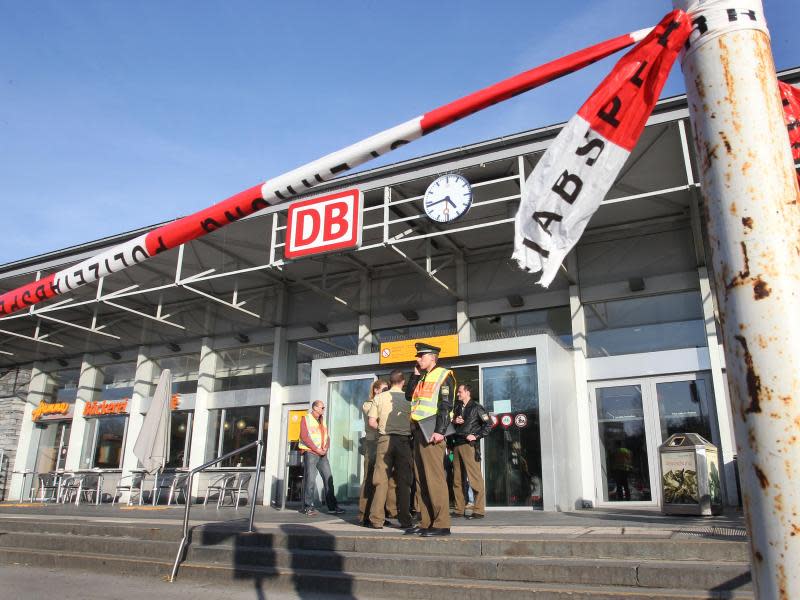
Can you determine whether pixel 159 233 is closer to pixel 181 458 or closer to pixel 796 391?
pixel 796 391

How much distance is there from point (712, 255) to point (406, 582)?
4.08m

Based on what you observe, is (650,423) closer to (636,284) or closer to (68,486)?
(636,284)

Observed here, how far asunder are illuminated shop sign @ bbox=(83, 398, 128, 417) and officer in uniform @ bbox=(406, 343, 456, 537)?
15.6 meters

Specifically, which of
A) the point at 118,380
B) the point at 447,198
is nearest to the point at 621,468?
the point at 447,198

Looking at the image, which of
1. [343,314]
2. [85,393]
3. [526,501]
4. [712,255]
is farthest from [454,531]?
[85,393]

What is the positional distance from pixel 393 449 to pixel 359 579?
81.9 inches

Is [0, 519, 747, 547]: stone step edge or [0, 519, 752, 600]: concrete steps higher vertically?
[0, 519, 747, 547]: stone step edge

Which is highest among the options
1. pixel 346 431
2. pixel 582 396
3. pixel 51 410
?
pixel 51 410

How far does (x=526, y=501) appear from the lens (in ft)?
34.5

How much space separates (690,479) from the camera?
842cm

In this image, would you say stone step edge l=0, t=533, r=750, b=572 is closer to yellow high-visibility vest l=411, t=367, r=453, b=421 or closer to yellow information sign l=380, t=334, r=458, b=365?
yellow high-visibility vest l=411, t=367, r=453, b=421

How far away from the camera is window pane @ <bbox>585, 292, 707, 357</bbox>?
12773 mm

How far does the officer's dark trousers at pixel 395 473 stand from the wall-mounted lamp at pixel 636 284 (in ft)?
26.2

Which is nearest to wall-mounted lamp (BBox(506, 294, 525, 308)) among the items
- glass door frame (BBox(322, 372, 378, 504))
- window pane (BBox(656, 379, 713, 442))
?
window pane (BBox(656, 379, 713, 442))
